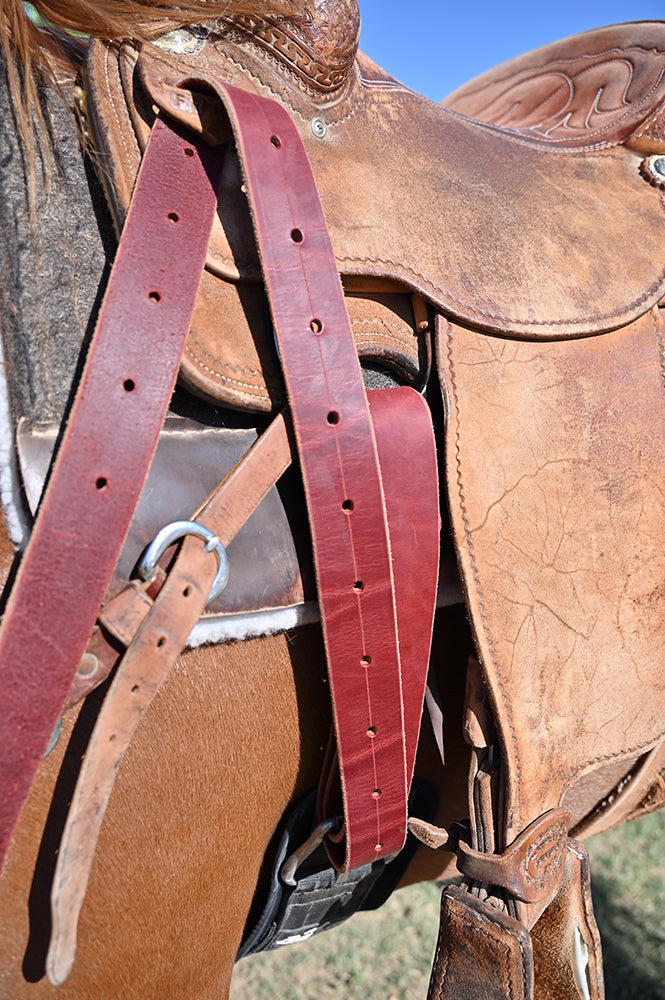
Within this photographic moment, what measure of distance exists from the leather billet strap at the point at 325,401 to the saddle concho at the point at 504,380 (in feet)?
0.13

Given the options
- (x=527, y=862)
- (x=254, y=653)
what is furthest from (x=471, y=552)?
(x=527, y=862)

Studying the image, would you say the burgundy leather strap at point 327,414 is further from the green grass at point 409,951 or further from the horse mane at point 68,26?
the green grass at point 409,951

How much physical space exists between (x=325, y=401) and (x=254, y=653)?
26 cm

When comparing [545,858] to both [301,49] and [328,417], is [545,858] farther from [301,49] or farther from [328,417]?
[301,49]

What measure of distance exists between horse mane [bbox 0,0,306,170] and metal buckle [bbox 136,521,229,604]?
1.18 ft

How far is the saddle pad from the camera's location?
707 mm

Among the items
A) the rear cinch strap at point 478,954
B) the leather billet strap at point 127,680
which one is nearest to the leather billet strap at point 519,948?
the rear cinch strap at point 478,954

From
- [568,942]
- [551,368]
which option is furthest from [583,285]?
[568,942]

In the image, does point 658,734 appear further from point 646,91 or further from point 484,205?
point 646,91

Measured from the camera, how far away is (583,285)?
3.10ft

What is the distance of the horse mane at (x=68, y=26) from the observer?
0.67m

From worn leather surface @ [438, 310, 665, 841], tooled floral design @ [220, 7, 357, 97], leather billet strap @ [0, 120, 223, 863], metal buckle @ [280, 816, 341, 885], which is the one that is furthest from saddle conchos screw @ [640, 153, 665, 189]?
metal buckle @ [280, 816, 341, 885]

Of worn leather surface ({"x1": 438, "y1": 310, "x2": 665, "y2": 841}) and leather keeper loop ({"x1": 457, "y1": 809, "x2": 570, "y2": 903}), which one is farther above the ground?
worn leather surface ({"x1": 438, "y1": 310, "x2": 665, "y2": 841})

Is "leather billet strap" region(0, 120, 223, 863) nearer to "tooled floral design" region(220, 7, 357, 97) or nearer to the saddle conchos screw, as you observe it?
"tooled floral design" region(220, 7, 357, 97)
